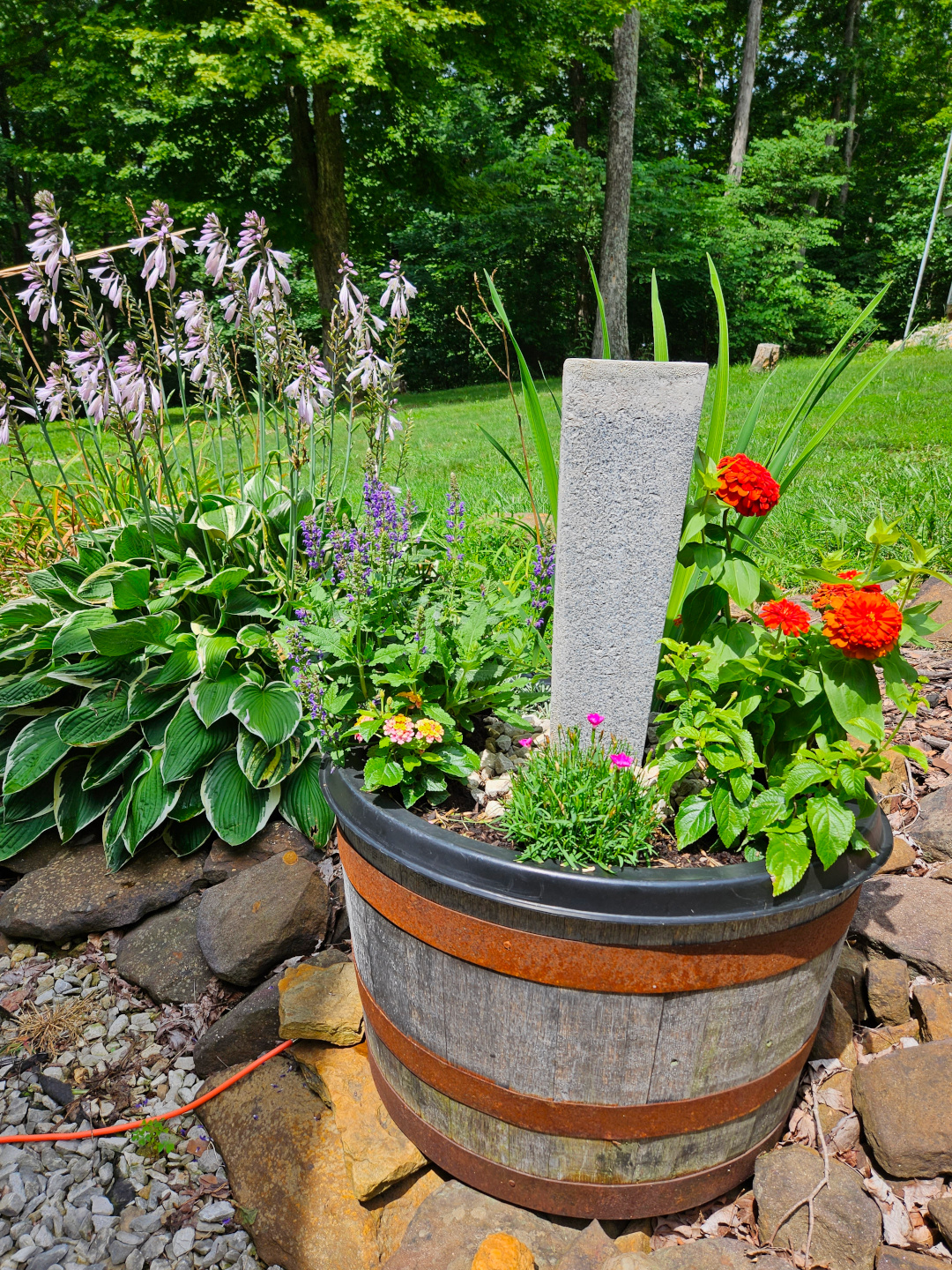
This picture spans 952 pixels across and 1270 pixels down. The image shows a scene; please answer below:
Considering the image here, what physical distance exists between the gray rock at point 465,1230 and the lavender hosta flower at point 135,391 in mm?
1864

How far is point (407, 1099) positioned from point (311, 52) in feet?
31.9

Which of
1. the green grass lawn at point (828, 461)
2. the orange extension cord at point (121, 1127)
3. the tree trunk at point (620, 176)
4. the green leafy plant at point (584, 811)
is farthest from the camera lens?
the tree trunk at point (620, 176)

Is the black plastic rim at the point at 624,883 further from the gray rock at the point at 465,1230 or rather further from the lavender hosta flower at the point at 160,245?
the lavender hosta flower at the point at 160,245

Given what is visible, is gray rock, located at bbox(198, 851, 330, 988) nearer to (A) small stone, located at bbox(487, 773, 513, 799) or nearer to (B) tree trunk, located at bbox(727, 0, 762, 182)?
(A) small stone, located at bbox(487, 773, 513, 799)

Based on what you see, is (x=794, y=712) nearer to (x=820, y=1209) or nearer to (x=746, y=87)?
(x=820, y=1209)

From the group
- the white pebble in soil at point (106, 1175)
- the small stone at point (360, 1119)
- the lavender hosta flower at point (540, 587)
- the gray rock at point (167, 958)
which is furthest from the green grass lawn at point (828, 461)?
the white pebble in soil at point (106, 1175)

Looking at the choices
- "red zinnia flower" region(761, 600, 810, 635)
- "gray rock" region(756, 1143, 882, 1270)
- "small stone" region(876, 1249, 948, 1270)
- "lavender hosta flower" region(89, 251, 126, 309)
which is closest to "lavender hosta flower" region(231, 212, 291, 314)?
"lavender hosta flower" region(89, 251, 126, 309)

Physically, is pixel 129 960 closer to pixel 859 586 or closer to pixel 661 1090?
pixel 661 1090

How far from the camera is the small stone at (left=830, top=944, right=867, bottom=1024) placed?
1.67m

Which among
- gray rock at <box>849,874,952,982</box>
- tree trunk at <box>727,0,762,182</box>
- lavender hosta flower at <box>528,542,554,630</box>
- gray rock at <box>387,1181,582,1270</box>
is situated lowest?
gray rock at <box>387,1181,582,1270</box>

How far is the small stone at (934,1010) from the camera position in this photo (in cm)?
155

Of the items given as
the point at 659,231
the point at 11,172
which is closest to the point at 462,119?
the point at 659,231

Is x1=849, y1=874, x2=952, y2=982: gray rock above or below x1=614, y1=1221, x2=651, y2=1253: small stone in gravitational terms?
above

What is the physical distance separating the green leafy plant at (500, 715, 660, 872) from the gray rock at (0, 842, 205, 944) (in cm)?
127
